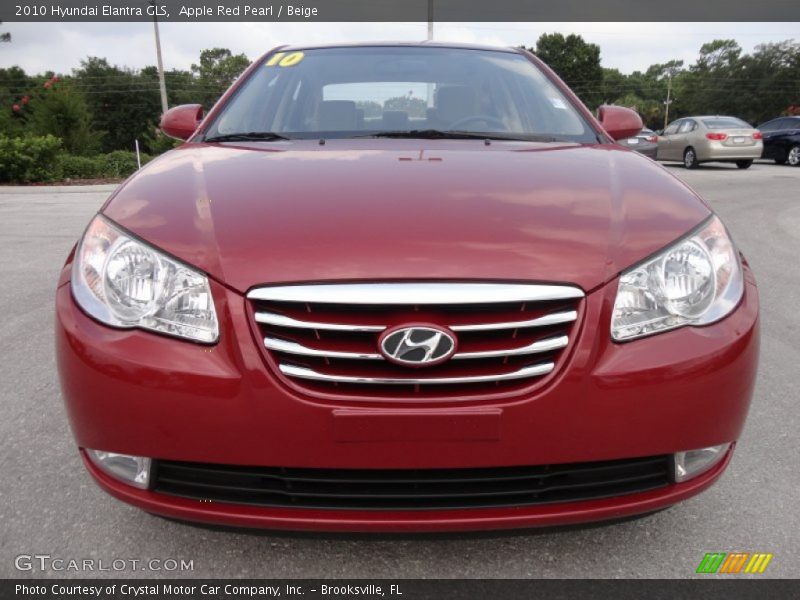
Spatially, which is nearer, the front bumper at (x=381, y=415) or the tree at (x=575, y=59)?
the front bumper at (x=381, y=415)

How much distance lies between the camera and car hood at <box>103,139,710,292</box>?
4.94 ft

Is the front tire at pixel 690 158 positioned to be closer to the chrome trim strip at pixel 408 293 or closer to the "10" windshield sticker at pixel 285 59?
the "10" windshield sticker at pixel 285 59

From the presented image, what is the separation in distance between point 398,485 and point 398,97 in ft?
5.65

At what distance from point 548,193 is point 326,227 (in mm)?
609

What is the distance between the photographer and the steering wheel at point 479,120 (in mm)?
2591

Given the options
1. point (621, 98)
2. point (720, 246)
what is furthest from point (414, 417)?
point (621, 98)

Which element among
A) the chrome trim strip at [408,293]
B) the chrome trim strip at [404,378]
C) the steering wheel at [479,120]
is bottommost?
the chrome trim strip at [404,378]

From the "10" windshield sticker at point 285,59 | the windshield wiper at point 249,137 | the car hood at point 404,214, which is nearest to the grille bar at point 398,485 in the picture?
the car hood at point 404,214

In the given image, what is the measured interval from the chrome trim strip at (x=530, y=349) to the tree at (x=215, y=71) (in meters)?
79.2

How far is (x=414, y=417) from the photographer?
1.41 m

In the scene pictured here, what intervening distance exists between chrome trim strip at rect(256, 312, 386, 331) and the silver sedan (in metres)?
17.1

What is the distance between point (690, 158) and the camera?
681 inches

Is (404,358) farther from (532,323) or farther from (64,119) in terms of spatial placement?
(64,119)
